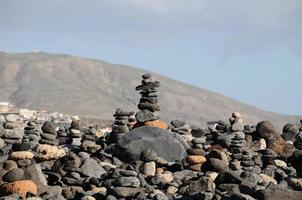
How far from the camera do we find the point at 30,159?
2316 cm

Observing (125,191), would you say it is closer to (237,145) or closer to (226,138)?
(237,145)

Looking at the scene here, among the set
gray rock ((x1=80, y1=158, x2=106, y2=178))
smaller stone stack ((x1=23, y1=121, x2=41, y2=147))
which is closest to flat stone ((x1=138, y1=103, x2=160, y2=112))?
smaller stone stack ((x1=23, y1=121, x2=41, y2=147))

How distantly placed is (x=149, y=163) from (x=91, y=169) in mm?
2236

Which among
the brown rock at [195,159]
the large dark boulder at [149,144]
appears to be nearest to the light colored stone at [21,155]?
the large dark boulder at [149,144]

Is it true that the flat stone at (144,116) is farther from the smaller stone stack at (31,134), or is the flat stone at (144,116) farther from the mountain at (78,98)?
the mountain at (78,98)

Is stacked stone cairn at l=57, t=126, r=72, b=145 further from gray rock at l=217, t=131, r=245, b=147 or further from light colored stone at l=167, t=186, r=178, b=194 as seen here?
light colored stone at l=167, t=186, r=178, b=194

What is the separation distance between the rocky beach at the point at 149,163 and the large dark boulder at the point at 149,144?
0.04 m

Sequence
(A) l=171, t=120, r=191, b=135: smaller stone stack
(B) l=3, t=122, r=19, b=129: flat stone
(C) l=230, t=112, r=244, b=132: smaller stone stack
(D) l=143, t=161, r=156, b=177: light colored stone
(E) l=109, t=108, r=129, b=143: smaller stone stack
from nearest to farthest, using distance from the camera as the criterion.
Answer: (D) l=143, t=161, r=156, b=177: light colored stone, (B) l=3, t=122, r=19, b=129: flat stone, (E) l=109, t=108, r=129, b=143: smaller stone stack, (C) l=230, t=112, r=244, b=132: smaller stone stack, (A) l=171, t=120, r=191, b=135: smaller stone stack

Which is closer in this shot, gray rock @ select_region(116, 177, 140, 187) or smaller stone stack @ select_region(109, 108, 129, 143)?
gray rock @ select_region(116, 177, 140, 187)

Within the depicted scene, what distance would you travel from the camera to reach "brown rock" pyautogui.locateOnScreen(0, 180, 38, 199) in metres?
19.6

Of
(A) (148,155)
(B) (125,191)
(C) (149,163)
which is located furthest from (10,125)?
(B) (125,191)

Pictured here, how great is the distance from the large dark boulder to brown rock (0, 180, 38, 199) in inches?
219

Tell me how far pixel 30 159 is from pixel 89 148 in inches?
167

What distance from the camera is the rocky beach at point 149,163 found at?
19.7 m
